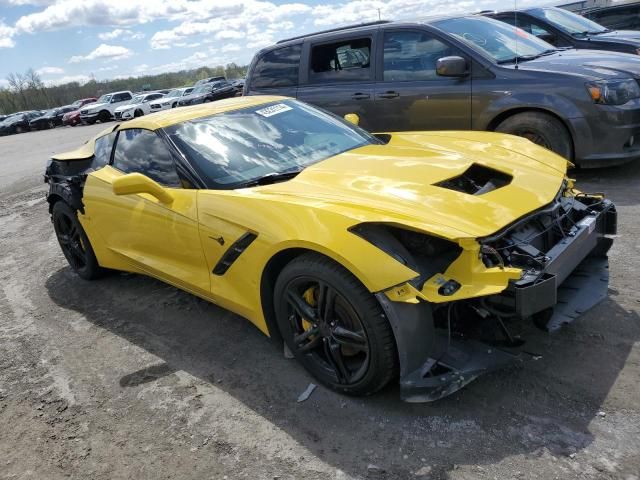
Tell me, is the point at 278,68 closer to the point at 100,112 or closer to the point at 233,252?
the point at 233,252

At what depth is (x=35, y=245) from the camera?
241 inches

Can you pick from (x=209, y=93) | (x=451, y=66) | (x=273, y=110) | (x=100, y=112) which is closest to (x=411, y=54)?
(x=451, y=66)

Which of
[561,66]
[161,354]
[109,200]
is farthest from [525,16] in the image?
[161,354]

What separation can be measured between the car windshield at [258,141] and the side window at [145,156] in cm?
14

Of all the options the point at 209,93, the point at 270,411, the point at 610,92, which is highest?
the point at 610,92

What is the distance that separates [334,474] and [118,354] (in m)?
1.85

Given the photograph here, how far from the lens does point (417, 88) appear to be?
5.87 metres

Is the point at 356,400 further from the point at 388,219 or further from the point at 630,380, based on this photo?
the point at 630,380

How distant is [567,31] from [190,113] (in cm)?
669

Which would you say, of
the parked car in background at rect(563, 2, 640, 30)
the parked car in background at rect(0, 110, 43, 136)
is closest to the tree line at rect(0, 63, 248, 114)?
the parked car in background at rect(0, 110, 43, 136)

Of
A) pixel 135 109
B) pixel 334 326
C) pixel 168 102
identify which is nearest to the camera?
pixel 334 326

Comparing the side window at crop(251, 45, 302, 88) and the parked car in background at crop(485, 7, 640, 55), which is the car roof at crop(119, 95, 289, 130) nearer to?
the side window at crop(251, 45, 302, 88)

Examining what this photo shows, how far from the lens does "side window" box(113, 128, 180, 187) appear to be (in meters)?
3.43

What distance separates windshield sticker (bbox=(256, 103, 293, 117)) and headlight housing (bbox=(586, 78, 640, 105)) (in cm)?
306
